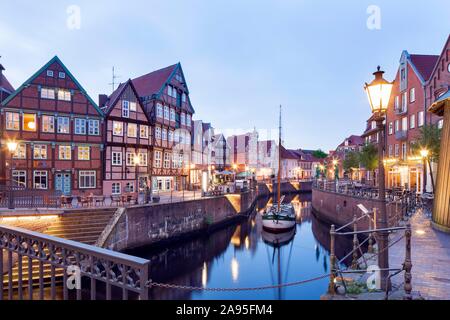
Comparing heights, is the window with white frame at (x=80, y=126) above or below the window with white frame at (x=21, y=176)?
above

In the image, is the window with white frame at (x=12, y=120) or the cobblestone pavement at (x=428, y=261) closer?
the cobblestone pavement at (x=428, y=261)

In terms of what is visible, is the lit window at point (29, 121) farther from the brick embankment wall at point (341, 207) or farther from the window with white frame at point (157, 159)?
the brick embankment wall at point (341, 207)

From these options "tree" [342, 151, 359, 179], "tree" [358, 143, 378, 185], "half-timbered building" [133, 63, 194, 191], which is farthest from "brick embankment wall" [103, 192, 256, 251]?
"tree" [342, 151, 359, 179]

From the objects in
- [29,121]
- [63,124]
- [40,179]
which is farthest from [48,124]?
[40,179]

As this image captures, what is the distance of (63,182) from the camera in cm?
2503

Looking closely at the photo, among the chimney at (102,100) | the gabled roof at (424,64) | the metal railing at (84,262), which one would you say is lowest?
the metal railing at (84,262)

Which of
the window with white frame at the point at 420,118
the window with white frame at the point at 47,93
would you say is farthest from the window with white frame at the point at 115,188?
the window with white frame at the point at 420,118

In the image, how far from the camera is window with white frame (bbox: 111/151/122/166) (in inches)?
1087

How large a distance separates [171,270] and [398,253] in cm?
1183

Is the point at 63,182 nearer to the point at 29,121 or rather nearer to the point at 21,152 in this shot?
the point at 21,152

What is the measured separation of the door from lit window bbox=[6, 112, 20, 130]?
509 cm

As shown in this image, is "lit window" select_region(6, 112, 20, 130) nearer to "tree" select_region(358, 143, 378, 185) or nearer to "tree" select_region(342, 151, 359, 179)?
"tree" select_region(358, 143, 378, 185)

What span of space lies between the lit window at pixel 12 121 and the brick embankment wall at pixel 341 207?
2791 cm

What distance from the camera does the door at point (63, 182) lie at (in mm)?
24828
